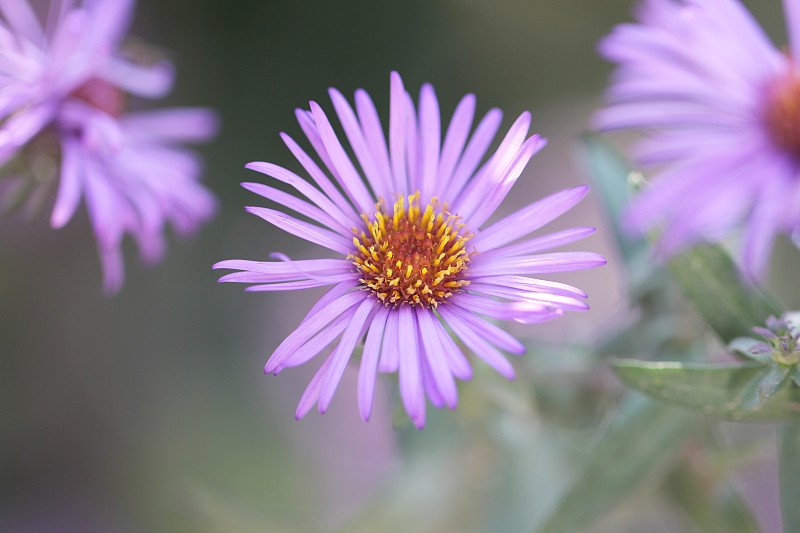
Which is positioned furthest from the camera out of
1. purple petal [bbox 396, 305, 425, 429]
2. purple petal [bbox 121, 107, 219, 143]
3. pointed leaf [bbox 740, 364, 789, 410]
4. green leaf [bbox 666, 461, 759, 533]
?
purple petal [bbox 121, 107, 219, 143]

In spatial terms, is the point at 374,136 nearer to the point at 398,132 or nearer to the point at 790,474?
the point at 398,132

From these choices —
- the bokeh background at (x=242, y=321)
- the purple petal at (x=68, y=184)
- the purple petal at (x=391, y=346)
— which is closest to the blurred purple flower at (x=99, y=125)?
the purple petal at (x=68, y=184)

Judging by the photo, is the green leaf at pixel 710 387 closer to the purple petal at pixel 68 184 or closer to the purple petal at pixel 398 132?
the purple petal at pixel 398 132

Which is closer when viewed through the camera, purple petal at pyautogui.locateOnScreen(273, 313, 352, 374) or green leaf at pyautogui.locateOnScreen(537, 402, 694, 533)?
purple petal at pyautogui.locateOnScreen(273, 313, 352, 374)

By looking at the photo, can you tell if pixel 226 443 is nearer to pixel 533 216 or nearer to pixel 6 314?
pixel 6 314

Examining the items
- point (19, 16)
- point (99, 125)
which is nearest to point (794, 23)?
point (99, 125)

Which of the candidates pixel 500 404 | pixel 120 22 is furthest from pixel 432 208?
pixel 120 22

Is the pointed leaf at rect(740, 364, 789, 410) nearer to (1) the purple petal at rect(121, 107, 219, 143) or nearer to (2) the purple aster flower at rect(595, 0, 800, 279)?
(2) the purple aster flower at rect(595, 0, 800, 279)

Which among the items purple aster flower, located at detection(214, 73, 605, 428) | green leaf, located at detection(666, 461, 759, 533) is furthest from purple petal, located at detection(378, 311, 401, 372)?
green leaf, located at detection(666, 461, 759, 533)
